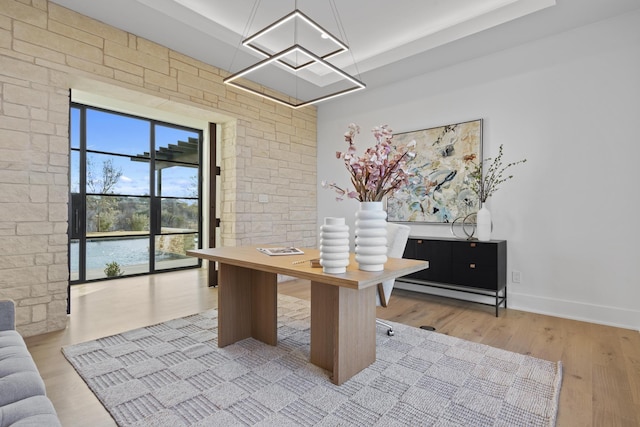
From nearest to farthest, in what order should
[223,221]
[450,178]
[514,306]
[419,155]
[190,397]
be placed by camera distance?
[190,397] < [514,306] < [450,178] < [419,155] < [223,221]

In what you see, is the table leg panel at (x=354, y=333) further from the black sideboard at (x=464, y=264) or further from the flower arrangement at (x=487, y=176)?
the flower arrangement at (x=487, y=176)

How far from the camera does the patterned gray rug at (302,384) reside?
1605 mm

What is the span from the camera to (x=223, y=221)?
14.4 feet

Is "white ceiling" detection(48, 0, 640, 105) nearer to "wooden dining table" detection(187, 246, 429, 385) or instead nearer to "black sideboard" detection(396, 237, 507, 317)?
"black sideboard" detection(396, 237, 507, 317)

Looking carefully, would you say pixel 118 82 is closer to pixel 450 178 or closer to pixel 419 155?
pixel 419 155

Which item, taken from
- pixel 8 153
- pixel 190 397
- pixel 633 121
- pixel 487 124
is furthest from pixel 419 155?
pixel 8 153

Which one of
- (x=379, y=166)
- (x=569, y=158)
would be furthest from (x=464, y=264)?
(x=379, y=166)

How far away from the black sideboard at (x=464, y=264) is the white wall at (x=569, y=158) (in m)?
0.30

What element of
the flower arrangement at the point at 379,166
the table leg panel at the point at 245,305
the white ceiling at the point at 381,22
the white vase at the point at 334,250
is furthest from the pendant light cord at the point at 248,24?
the white vase at the point at 334,250

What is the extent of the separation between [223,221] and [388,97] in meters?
2.81

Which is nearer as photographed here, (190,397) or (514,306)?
(190,397)

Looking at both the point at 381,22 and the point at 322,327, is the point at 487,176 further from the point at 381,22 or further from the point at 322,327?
the point at 322,327

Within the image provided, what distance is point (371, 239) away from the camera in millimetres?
1772

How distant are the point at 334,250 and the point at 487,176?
2.65 m
